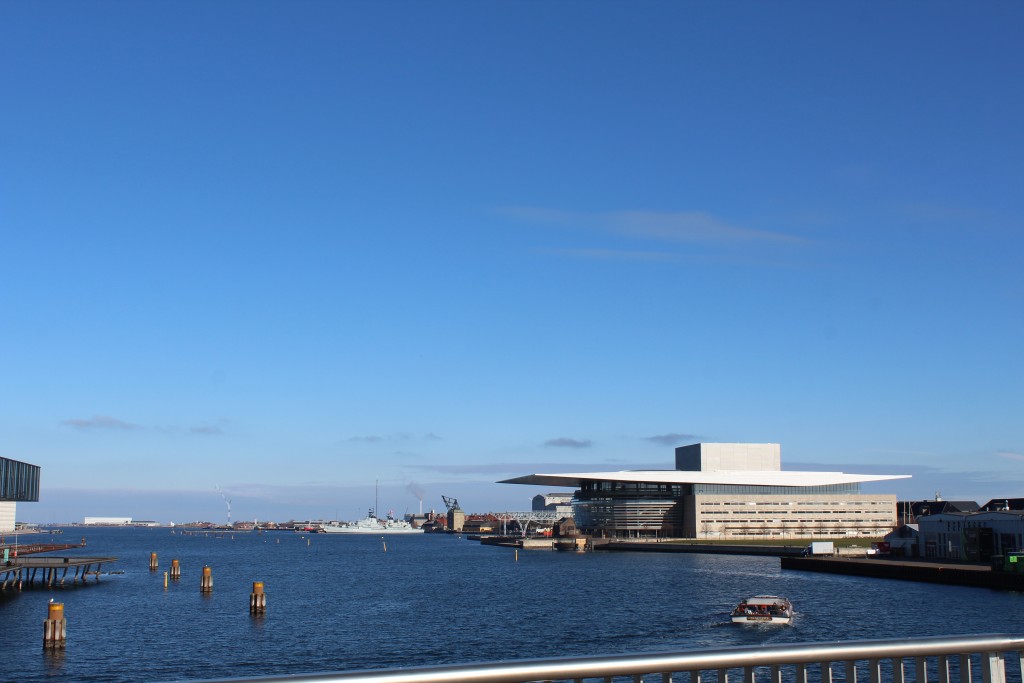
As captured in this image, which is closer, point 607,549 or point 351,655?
point 351,655

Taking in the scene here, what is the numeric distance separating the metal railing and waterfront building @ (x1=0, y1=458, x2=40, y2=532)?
10560 centimetres

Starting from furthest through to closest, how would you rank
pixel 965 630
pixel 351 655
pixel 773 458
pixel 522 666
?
pixel 773 458, pixel 965 630, pixel 351 655, pixel 522 666

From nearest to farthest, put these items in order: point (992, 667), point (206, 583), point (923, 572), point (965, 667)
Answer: point (992, 667) → point (965, 667) → point (206, 583) → point (923, 572)

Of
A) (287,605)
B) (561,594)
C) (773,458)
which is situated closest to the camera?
(287,605)

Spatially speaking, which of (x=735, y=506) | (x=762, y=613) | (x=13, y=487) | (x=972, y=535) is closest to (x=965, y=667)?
(x=762, y=613)

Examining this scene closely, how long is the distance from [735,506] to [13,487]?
11094cm

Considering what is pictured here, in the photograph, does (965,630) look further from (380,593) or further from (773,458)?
(773,458)

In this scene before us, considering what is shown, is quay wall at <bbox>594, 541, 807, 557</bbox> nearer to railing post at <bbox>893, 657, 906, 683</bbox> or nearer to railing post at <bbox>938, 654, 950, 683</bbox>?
railing post at <bbox>938, 654, 950, 683</bbox>

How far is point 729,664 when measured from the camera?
4.76 meters

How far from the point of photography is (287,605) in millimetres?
64062

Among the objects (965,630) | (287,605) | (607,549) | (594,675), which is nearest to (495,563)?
(607,549)

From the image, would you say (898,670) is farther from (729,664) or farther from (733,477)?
(733,477)

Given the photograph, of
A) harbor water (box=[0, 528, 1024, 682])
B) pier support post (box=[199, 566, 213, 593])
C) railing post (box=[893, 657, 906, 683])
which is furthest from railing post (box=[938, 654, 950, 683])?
pier support post (box=[199, 566, 213, 593])

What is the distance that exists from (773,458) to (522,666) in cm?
19476
